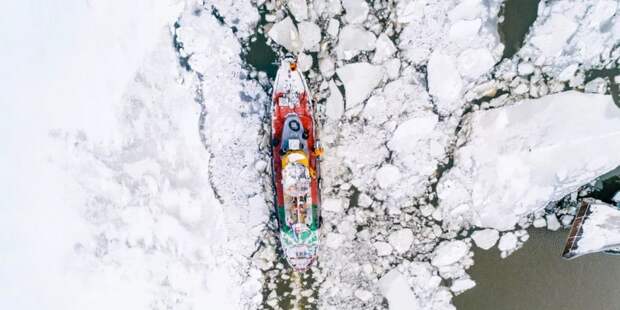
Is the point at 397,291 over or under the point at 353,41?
under

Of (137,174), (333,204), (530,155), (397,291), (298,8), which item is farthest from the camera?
(397,291)

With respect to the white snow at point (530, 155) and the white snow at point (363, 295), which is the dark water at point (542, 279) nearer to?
the white snow at point (530, 155)

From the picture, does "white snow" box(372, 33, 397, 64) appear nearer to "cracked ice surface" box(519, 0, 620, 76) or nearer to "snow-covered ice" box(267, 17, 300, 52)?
"snow-covered ice" box(267, 17, 300, 52)

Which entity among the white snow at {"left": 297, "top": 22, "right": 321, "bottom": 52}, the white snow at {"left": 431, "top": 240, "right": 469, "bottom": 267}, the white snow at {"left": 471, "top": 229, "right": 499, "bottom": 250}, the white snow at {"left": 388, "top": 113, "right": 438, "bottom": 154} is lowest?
the white snow at {"left": 431, "top": 240, "right": 469, "bottom": 267}

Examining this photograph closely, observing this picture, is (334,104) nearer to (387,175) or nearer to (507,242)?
(387,175)

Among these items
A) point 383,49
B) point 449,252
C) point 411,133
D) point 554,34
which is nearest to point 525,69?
point 554,34

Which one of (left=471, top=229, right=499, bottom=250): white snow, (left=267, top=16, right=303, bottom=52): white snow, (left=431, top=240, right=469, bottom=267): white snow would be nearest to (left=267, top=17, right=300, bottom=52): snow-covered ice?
(left=267, top=16, right=303, bottom=52): white snow

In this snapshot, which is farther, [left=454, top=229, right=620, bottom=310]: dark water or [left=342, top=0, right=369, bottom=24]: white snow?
[left=454, top=229, right=620, bottom=310]: dark water
